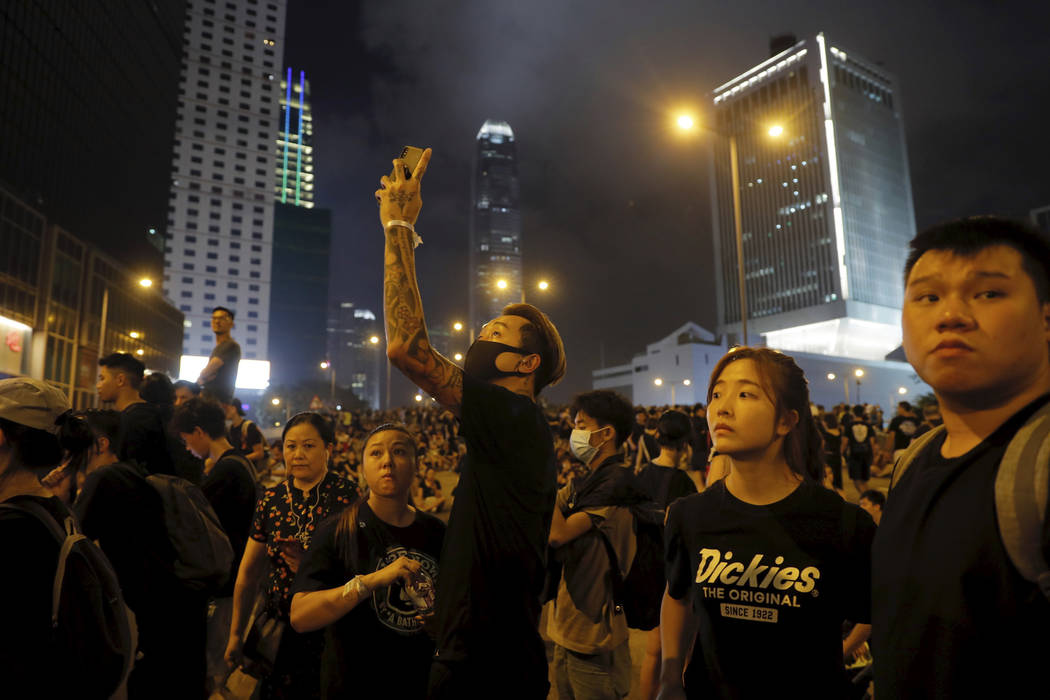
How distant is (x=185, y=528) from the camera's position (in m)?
3.75

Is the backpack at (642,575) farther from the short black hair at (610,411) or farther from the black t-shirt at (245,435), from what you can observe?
the black t-shirt at (245,435)

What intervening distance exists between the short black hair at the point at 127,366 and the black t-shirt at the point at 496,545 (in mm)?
3900

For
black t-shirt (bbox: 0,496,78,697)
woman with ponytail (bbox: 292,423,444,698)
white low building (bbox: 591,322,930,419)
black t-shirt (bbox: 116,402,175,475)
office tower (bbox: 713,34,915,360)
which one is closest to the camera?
black t-shirt (bbox: 0,496,78,697)

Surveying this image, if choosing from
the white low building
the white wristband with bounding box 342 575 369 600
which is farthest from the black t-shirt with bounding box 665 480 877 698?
the white low building

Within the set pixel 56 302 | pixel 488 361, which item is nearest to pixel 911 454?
pixel 488 361

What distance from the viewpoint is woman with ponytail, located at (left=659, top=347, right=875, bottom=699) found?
210 cm

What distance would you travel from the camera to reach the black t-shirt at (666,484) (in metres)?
4.82

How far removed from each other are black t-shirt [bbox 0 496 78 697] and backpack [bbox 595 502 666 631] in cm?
263

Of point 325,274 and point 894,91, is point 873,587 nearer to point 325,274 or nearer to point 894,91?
point 894,91

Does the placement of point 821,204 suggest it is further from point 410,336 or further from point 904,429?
point 410,336

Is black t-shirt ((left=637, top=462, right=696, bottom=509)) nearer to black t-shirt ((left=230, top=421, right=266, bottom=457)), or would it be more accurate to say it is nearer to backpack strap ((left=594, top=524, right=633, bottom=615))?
backpack strap ((left=594, top=524, right=633, bottom=615))

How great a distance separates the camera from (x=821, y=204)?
92.0m

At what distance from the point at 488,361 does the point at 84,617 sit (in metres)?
1.71

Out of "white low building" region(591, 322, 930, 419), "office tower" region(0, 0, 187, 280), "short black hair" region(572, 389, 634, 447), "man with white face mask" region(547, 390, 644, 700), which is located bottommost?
"man with white face mask" region(547, 390, 644, 700)
